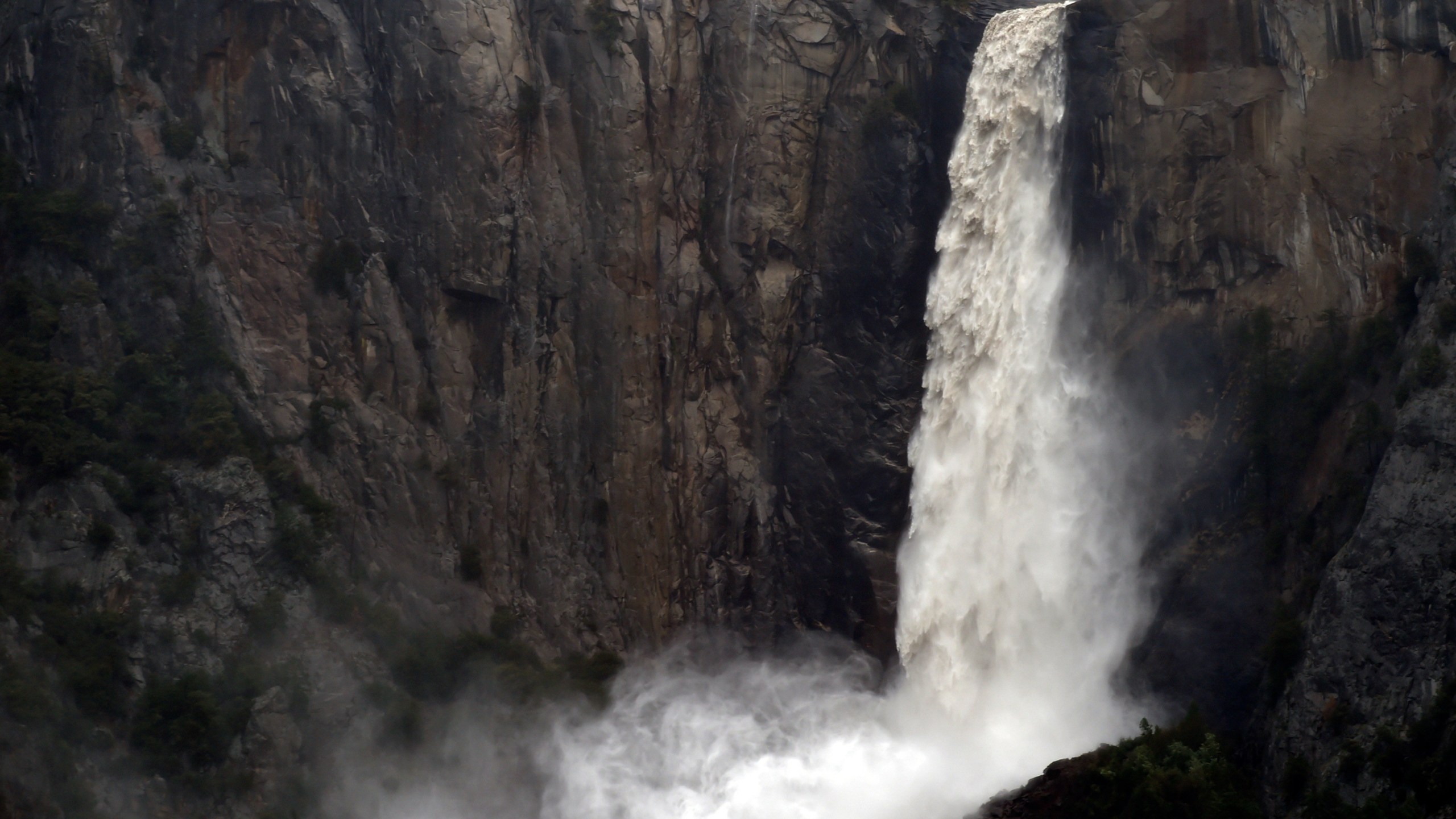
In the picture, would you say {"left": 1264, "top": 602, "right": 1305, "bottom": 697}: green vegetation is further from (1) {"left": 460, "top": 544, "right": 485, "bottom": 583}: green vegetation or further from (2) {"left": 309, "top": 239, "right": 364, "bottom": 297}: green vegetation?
(2) {"left": 309, "top": 239, "right": 364, "bottom": 297}: green vegetation

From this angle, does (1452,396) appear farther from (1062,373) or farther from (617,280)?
(617,280)

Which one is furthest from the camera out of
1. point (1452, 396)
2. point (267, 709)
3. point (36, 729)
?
point (267, 709)

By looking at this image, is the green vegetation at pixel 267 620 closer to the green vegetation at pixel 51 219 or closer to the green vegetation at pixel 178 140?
the green vegetation at pixel 51 219

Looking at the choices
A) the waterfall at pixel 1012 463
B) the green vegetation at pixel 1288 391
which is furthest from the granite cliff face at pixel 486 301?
the green vegetation at pixel 1288 391

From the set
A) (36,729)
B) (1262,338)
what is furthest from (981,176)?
(36,729)

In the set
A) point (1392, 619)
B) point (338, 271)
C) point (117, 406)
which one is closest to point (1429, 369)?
point (1392, 619)

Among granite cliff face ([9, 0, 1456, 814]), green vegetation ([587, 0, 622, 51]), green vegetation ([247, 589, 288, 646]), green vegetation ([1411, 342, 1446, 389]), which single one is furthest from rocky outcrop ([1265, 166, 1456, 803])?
green vegetation ([247, 589, 288, 646])
